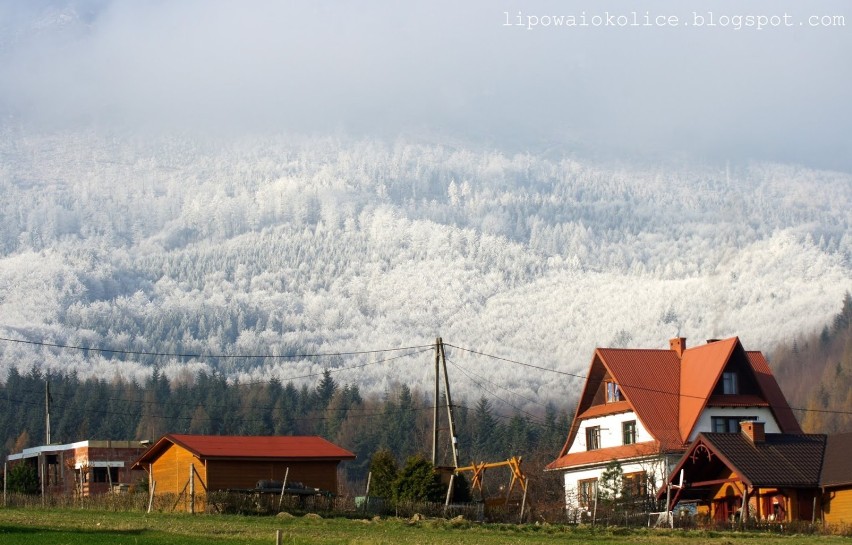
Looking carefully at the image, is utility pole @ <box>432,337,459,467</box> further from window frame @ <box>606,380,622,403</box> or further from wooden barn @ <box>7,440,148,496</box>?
wooden barn @ <box>7,440,148,496</box>

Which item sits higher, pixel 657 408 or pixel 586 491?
pixel 657 408

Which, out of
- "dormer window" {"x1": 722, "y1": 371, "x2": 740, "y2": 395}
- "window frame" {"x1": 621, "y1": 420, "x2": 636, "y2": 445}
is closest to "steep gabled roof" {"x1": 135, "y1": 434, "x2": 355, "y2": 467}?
"window frame" {"x1": 621, "y1": 420, "x2": 636, "y2": 445}

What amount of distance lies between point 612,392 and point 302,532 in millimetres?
30472

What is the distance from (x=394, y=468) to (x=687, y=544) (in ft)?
74.6

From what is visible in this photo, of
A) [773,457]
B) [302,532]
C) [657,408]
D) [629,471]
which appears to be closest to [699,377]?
[657,408]

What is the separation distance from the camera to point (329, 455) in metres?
60.6

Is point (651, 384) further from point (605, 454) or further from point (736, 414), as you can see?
point (736, 414)

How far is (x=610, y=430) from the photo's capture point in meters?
67.9

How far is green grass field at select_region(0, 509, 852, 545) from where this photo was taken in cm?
3750

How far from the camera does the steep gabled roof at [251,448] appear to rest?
58562mm

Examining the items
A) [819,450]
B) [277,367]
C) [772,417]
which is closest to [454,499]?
[819,450]

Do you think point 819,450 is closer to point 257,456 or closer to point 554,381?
point 257,456

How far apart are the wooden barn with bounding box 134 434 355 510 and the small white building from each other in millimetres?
12164

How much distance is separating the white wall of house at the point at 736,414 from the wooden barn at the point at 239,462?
17.8 m
